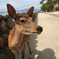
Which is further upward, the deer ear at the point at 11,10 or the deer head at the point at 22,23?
the deer ear at the point at 11,10

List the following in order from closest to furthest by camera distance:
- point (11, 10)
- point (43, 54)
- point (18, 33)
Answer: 1. point (11, 10)
2. point (18, 33)
3. point (43, 54)

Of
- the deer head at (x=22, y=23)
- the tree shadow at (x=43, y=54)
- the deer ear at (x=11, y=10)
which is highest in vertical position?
the deer ear at (x=11, y=10)

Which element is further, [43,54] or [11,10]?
[43,54]

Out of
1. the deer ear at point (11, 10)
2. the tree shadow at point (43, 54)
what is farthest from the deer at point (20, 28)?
the tree shadow at point (43, 54)

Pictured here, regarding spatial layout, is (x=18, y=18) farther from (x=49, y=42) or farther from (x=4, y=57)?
(x=49, y=42)

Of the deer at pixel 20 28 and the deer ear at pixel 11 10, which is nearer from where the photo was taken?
the deer at pixel 20 28

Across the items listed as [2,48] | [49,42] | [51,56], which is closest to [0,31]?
[2,48]

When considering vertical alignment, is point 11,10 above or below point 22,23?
above

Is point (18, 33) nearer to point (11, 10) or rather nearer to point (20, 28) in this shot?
point (20, 28)

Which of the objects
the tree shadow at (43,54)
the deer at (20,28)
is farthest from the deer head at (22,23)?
the tree shadow at (43,54)

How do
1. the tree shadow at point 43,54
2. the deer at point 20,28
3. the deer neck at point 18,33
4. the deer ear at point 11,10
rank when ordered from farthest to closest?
the tree shadow at point 43,54
the deer neck at point 18,33
the deer ear at point 11,10
the deer at point 20,28

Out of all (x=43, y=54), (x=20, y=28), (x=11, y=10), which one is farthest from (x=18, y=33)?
(x=43, y=54)

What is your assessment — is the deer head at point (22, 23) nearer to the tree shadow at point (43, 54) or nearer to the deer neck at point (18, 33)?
the deer neck at point (18, 33)

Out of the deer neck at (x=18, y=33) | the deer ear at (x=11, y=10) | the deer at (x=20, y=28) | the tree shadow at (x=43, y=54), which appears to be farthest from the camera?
the tree shadow at (x=43, y=54)
